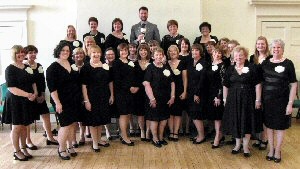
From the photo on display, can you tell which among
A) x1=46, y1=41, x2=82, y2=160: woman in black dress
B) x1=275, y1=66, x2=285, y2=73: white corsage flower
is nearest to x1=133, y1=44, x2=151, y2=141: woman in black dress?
x1=46, y1=41, x2=82, y2=160: woman in black dress

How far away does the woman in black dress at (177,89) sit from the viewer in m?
4.90

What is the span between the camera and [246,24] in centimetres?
664

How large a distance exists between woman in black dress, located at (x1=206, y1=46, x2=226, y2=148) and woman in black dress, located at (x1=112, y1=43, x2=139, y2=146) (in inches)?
43.8

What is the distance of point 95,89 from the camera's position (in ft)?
14.5

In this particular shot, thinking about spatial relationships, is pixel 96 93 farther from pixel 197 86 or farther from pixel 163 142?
pixel 197 86

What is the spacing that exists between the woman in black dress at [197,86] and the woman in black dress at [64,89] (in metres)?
1.64

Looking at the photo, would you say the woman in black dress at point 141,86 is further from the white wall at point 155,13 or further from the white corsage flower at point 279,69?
the white corsage flower at point 279,69

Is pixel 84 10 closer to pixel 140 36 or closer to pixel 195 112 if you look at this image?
pixel 140 36

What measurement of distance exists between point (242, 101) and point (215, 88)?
54cm

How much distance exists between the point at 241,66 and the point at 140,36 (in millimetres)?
1915

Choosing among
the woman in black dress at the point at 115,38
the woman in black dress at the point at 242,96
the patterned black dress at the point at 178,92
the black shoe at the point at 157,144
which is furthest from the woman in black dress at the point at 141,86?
the woman in black dress at the point at 242,96

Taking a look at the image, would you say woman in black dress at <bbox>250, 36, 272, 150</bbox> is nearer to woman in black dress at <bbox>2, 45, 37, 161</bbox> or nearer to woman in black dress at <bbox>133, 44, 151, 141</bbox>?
woman in black dress at <bbox>133, 44, 151, 141</bbox>

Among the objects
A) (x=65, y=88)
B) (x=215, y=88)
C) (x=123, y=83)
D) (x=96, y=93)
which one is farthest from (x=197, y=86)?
(x=65, y=88)

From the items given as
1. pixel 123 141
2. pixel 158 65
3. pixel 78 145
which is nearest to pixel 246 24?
pixel 158 65
